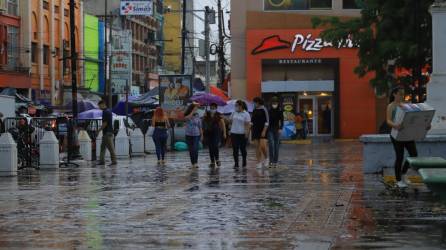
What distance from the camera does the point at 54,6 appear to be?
2409 inches

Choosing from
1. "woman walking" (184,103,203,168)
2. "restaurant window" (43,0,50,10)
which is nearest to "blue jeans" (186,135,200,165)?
"woman walking" (184,103,203,168)

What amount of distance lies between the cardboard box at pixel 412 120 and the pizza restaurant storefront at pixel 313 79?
31706 millimetres

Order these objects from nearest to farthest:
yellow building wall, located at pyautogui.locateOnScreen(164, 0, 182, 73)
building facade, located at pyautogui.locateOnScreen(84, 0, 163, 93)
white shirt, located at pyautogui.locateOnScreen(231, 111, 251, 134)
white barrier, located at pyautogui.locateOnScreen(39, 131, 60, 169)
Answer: white shirt, located at pyautogui.locateOnScreen(231, 111, 251, 134)
white barrier, located at pyautogui.locateOnScreen(39, 131, 60, 169)
building facade, located at pyautogui.locateOnScreen(84, 0, 163, 93)
yellow building wall, located at pyautogui.locateOnScreen(164, 0, 182, 73)

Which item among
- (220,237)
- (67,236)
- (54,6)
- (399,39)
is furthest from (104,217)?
(54,6)

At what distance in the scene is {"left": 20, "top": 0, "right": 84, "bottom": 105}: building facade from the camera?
180ft

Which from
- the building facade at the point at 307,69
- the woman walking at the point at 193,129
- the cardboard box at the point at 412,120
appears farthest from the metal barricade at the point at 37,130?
the building facade at the point at 307,69

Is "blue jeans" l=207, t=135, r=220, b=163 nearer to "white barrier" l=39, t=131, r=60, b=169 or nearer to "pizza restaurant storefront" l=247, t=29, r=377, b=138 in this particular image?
"white barrier" l=39, t=131, r=60, b=169

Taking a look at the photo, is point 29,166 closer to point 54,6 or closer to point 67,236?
point 67,236

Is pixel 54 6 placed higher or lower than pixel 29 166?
higher

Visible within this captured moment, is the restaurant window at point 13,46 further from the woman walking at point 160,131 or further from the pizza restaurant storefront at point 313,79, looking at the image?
the woman walking at point 160,131

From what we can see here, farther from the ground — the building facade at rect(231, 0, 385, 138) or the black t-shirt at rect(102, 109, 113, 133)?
the building facade at rect(231, 0, 385, 138)

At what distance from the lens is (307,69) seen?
4512 cm

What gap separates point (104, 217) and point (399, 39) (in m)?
18.5

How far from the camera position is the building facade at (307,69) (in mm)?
44531
